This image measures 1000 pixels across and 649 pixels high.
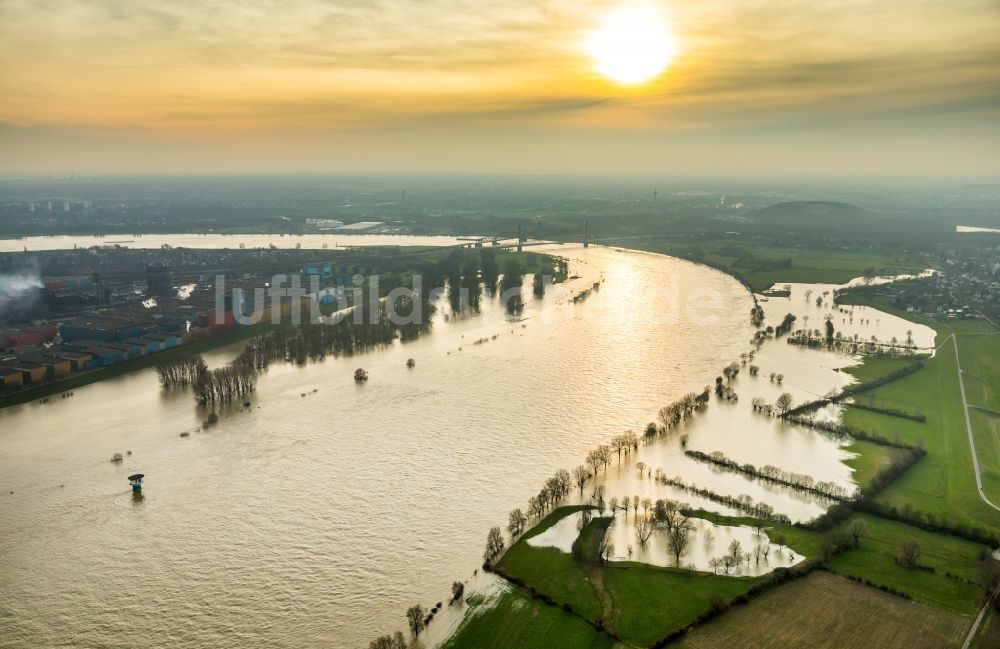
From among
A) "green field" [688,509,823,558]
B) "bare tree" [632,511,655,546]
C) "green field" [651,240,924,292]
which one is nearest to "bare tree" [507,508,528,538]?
"bare tree" [632,511,655,546]

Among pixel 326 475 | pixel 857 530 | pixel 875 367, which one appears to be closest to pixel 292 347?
pixel 326 475

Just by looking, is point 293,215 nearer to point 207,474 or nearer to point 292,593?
point 207,474

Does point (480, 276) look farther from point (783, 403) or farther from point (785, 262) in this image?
point (783, 403)

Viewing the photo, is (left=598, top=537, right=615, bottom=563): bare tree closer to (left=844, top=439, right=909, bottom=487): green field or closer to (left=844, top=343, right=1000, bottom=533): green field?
(left=844, top=343, right=1000, bottom=533): green field

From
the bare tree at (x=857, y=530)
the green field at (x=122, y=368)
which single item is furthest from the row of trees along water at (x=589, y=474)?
the green field at (x=122, y=368)

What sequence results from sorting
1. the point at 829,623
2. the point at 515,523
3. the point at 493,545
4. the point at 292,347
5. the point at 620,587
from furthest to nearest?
the point at 292,347, the point at 515,523, the point at 493,545, the point at 620,587, the point at 829,623

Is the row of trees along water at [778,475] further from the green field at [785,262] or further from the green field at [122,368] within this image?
the green field at [785,262]
